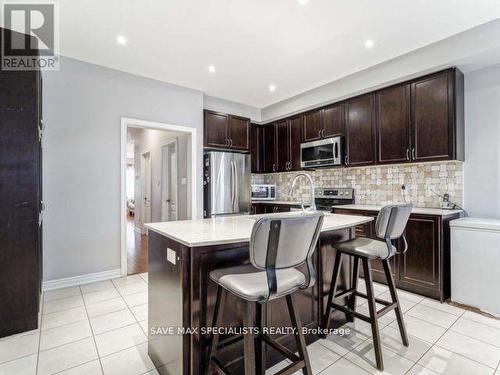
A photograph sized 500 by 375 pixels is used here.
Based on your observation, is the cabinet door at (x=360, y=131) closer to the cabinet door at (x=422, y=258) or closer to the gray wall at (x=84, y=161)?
the cabinet door at (x=422, y=258)

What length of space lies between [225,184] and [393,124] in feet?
8.54

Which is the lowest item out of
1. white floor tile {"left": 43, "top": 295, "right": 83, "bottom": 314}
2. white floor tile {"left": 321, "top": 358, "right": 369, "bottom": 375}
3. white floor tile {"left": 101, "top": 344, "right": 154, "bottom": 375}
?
white floor tile {"left": 321, "top": 358, "right": 369, "bottom": 375}

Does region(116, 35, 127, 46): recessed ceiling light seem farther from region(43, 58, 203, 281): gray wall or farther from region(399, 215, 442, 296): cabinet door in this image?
region(399, 215, 442, 296): cabinet door

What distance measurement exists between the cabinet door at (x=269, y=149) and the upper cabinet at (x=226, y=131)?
1.77ft

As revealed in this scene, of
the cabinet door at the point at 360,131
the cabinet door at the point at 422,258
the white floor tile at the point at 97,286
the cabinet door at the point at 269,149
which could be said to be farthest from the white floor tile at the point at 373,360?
the cabinet door at the point at 269,149

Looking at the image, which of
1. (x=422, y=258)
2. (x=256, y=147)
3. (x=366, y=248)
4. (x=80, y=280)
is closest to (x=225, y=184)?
(x=256, y=147)

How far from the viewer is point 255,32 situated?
2598 millimetres

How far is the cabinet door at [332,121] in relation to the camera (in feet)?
12.8

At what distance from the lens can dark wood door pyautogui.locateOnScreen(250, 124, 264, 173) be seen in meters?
5.15

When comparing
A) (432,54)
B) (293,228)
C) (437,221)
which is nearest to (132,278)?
(293,228)

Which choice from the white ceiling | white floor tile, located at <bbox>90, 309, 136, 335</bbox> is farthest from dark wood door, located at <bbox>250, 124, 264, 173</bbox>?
white floor tile, located at <bbox>90, 309, 136, 335</bbox>

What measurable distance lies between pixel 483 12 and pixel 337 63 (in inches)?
54.3

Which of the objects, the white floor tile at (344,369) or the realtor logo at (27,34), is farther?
the realtor logo at (27,34)

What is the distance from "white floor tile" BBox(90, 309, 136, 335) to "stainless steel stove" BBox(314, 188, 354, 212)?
3018mm
